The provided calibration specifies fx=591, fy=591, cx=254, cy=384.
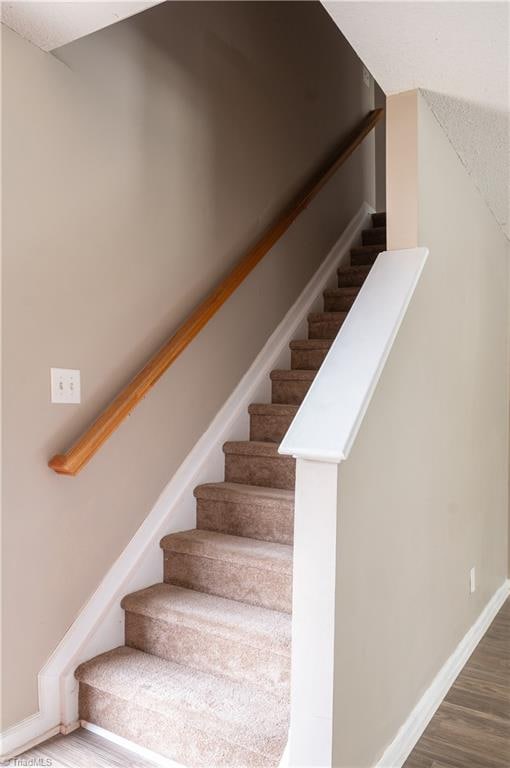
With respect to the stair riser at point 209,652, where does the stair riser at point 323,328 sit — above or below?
above

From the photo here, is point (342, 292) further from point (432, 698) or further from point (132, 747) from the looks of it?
point (132, 747)

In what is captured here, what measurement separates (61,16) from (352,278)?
98.2 inches

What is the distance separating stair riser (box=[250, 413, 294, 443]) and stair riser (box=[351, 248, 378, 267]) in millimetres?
1590

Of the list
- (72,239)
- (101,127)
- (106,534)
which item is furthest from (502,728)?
(101,127)

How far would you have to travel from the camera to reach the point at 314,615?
1462 millimetres

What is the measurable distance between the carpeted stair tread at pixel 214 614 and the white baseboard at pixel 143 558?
9cm

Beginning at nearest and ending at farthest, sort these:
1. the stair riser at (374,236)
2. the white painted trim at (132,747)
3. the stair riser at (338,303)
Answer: the white painted trim at (132,747), the stair riser at (338,303), the stair riser at (374,236)

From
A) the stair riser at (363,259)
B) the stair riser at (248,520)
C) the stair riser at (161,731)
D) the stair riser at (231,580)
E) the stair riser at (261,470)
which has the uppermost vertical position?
the stair riser at (363,259)

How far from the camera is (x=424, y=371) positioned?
207cm

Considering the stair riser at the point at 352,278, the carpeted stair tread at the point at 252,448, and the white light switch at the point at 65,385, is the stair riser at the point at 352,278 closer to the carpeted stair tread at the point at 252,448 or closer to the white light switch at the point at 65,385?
Result: the carpeted stair tread at the point at 252,448

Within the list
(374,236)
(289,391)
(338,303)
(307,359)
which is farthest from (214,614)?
(374,236)

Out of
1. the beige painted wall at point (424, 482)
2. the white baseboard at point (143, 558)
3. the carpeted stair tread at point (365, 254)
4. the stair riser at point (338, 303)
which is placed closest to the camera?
the beige painted wall at point (424, 482)

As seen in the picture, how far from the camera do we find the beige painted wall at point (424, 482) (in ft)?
5.20

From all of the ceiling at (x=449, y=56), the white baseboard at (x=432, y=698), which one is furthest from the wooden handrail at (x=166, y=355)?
the white baseboard at (x=432, y=698)
